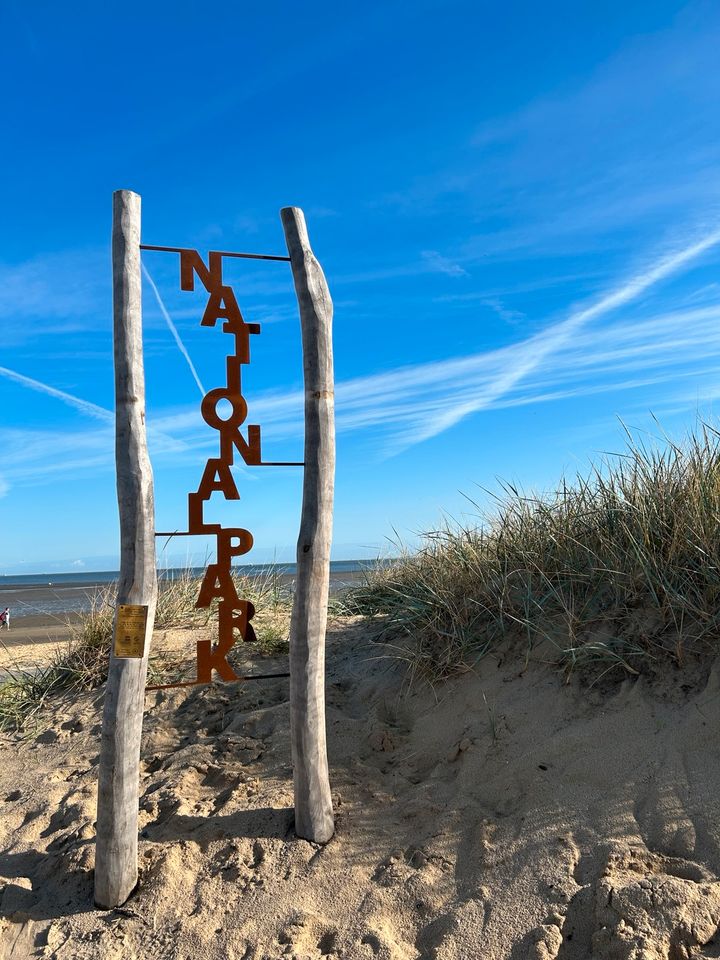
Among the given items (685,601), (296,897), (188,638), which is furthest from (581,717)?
(188,638)

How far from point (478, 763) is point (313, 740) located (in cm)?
111

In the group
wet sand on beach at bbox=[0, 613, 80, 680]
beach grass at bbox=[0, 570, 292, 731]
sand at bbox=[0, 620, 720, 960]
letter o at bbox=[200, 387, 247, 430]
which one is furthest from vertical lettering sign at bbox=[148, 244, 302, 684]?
wet sand on beach at bbox=[0, 613, 80, 680]

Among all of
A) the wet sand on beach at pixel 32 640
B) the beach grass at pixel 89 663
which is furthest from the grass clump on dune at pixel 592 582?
the wet sand on beach at pixel 32 640

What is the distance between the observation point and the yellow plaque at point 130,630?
3984 millimetres

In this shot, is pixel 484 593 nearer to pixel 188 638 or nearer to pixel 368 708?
pixel 368 708

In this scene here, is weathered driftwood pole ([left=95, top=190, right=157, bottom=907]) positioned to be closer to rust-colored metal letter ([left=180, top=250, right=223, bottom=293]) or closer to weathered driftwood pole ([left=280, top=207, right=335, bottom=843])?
rust-colored metal letter ([left=180, top=250, right=223, bottom=293])

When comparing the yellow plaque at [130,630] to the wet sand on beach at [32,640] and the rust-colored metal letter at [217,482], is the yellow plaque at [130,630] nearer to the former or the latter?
the rust-colored metal letter at [217,482]

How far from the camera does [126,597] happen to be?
13.1 ft

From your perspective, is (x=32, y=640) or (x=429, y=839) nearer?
(x=429, y=839)

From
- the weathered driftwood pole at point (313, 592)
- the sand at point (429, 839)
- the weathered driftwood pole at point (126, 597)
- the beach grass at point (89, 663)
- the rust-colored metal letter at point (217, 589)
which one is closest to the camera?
the sand at point (429, 839)

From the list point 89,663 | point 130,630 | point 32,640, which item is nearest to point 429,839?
point 130,630

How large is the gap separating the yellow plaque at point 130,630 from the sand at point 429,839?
124cm

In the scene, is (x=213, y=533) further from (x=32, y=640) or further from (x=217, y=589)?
(x=32, y=640)

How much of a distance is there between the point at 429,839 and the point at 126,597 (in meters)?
2.15
